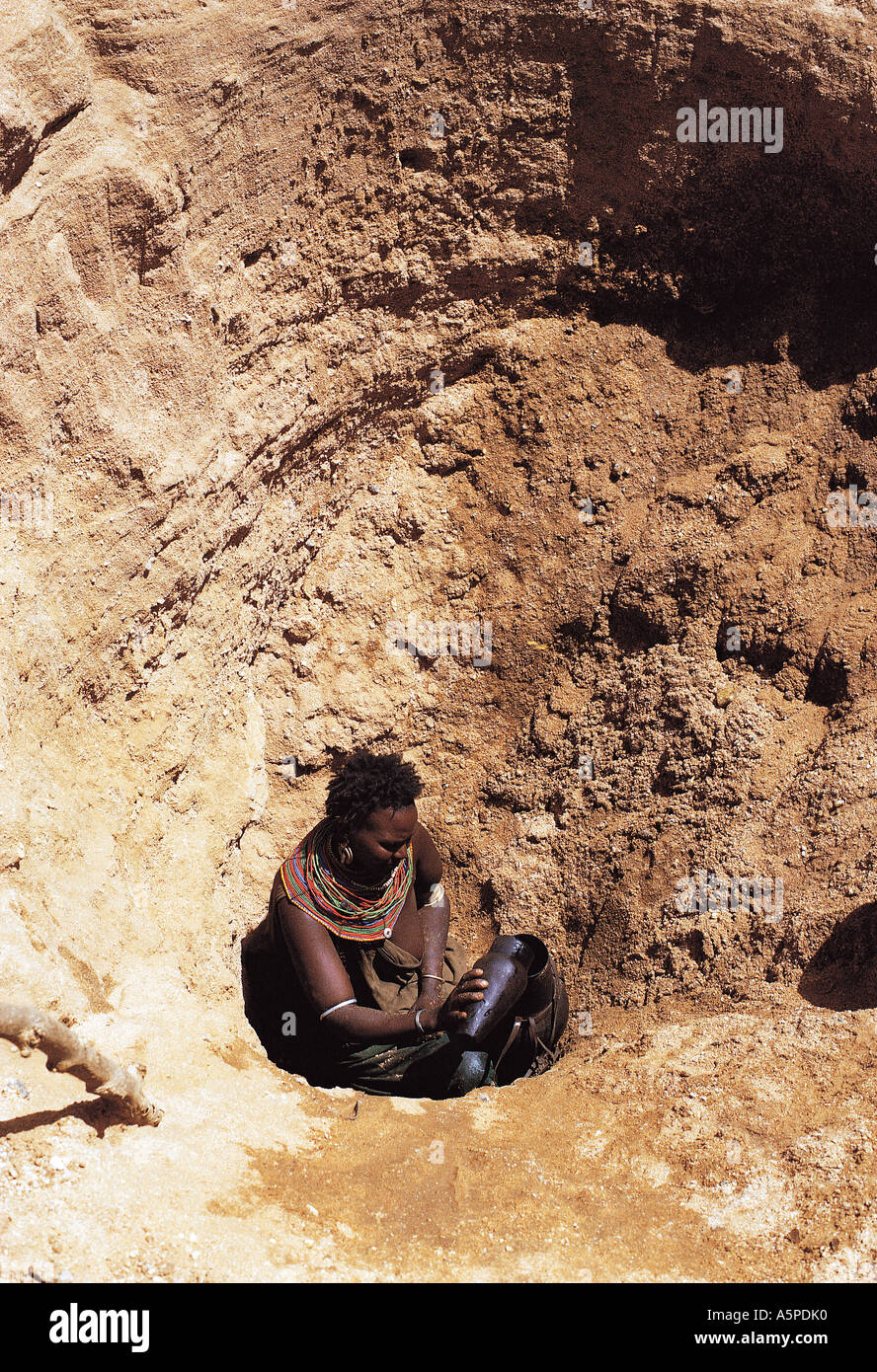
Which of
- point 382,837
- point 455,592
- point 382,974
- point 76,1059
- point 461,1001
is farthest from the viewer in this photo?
point 455,592

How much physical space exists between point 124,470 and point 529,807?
6.84 feet

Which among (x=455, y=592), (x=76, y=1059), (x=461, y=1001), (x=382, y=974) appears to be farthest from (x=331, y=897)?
(x=455, y=592)

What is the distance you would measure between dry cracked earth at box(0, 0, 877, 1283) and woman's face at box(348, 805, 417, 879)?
2.12 ft

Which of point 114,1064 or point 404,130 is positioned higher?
point 404,130

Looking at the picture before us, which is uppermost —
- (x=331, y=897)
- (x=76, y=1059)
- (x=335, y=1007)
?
(x=76, y=1059)

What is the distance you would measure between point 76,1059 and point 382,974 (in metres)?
1.72

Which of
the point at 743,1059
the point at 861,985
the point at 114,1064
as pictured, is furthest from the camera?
the point at 861,985

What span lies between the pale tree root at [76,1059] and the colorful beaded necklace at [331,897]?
1094 mm

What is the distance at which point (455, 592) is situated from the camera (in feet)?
14.7

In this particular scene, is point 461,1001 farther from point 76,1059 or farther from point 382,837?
point 76,1059

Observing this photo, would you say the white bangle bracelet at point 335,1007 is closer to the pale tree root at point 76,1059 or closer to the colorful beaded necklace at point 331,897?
the colorful beaded necklace at point 331,897

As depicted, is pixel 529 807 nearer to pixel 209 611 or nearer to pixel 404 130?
pixel 209 611

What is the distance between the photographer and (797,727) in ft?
13.1

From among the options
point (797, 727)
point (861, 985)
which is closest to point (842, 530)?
point (797, 727)
